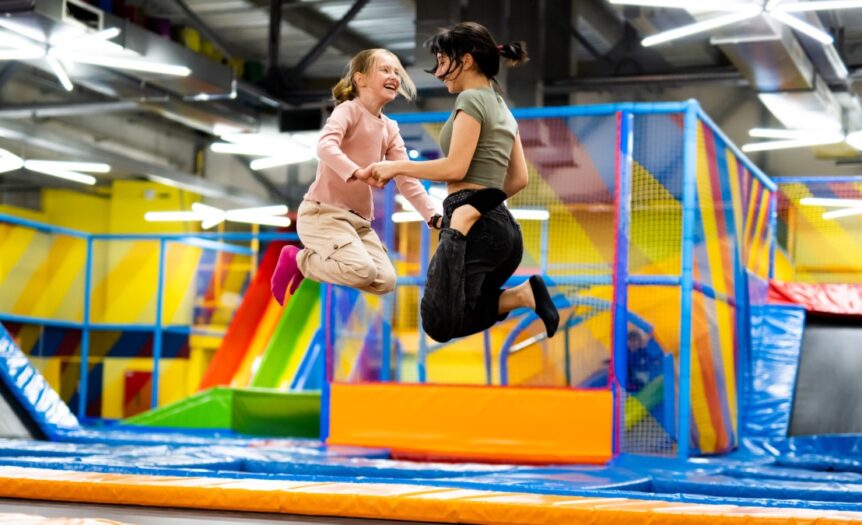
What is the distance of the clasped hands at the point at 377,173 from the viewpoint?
3.35m

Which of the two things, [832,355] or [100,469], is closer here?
[100,469]

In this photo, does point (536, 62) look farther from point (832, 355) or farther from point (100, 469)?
point (100, 469)

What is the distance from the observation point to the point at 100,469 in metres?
4.91

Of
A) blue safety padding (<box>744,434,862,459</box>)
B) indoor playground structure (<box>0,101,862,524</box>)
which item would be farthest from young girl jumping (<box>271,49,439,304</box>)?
blue safety padding (<box>744,434,862,459</box>)

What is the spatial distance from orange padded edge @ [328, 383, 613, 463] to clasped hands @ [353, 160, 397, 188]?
12.1 feet

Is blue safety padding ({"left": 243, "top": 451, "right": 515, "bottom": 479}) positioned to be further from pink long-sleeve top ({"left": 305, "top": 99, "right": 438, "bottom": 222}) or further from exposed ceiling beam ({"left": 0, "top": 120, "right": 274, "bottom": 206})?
exposed ceiling beam ({"left": 0, "top": 120, "right": 274, "bottom": 206})

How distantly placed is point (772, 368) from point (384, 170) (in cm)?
541

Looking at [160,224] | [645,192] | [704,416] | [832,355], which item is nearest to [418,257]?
[645,192]

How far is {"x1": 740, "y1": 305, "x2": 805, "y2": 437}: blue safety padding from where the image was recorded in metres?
7.88

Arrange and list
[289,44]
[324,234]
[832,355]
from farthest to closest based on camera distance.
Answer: [289,44] → [832,355] → [324,234]

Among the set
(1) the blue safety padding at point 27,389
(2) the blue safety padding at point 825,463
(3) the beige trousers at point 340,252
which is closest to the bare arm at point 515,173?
(3) the beige trousers at point 340,252

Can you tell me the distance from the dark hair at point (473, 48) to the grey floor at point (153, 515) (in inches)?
58.9

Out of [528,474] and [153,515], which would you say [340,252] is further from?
[528,474]

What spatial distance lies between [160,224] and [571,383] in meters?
11.4
